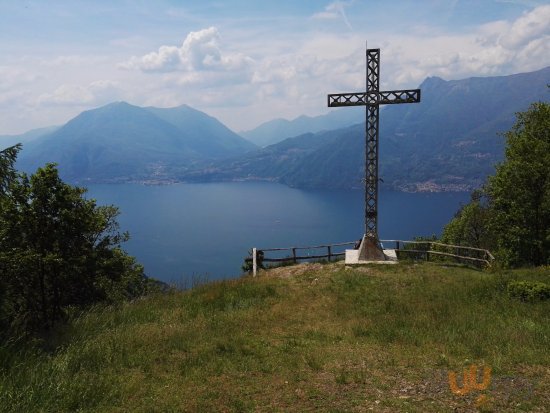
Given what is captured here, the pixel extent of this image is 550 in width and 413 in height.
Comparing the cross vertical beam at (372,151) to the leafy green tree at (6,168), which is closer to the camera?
the leafy green tree at (6,168)

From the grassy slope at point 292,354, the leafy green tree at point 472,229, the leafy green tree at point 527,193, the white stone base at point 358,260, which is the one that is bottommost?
the leafy green tree at point 472,229

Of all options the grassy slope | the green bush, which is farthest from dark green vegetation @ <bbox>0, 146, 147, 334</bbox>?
the green bush

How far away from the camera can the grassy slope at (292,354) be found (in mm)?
7680

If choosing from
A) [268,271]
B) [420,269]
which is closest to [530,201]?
[420,269]

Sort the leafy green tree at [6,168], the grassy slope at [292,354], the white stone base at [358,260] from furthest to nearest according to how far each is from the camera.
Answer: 1. the white stone base at [358,260]
2. the leafy green tree at [6,168]
3. the grassy slope at [292,354]

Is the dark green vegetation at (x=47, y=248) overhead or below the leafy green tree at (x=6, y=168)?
below

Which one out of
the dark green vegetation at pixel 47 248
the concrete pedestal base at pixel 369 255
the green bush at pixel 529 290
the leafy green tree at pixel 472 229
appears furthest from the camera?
the leafy green tree at pixel 472 229

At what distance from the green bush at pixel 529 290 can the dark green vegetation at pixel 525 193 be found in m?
11.4

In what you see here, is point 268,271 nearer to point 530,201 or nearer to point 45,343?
point 45,343

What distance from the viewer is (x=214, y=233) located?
183750 millimetres

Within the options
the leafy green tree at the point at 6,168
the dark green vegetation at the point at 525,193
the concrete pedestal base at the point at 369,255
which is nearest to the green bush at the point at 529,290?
the concrete pedestal base at the point at 369,255

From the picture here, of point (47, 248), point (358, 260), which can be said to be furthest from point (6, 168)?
point (358, 260)

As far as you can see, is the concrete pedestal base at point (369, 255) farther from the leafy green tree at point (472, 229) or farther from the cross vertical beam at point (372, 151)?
the leafy green tree at point (472, 229)

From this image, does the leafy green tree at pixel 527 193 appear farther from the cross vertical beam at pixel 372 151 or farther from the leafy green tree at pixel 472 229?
the leafy green tree at pixel 472 229
